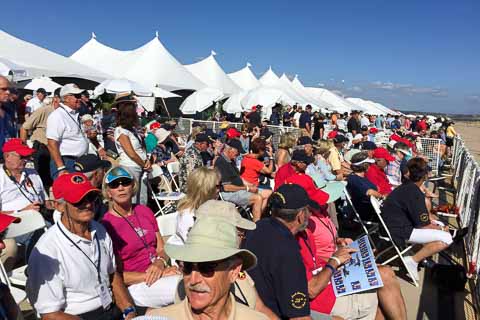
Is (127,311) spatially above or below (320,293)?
above

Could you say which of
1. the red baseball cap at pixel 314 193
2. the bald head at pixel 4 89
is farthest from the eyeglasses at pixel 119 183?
the bald head at pixel 4 89

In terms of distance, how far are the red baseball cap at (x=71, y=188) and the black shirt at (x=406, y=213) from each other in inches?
139

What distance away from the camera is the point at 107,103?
1755 centimetres

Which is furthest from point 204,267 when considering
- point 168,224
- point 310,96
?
point 310,96

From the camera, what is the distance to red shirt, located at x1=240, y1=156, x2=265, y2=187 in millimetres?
6848

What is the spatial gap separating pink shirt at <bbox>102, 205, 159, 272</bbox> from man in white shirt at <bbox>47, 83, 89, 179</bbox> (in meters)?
1.52

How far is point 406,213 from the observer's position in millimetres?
4801

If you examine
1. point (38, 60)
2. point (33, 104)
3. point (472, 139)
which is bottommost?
point (472, 139)

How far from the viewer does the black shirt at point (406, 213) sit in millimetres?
4703

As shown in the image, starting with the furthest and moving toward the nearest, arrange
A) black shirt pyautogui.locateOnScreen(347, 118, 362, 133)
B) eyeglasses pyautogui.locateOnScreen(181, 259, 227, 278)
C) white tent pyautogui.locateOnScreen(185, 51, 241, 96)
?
white tent pyautogui.locateOnScreen(185, 51, 241, 96)
black shirt pyautogui.locateOnScreen(347, 118, 362, 133)
eyeglasses pyautogui.locateOnScreen(181, 259, 227, 278)

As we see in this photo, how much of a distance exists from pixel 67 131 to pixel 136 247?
2.04 meters

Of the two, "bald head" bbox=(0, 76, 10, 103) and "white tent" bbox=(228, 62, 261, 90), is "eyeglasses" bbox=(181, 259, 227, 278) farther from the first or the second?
"white tent" bbox=(228, 62, 261, 90)

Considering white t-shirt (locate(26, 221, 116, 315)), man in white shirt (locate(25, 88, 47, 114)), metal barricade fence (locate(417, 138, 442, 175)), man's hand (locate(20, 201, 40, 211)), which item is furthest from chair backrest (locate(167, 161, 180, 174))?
metal barricade fence (locate(417, 138, 442, 175))

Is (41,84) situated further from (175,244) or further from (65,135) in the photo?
(175,244)
